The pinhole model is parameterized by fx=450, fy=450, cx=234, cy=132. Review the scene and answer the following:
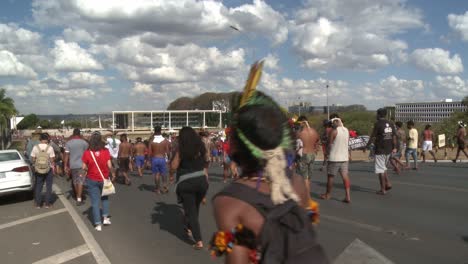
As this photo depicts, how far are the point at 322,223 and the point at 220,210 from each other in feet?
18.5

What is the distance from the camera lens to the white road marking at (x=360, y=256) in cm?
527

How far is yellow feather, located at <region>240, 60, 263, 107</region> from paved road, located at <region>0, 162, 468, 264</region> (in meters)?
3.68

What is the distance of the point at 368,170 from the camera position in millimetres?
15328

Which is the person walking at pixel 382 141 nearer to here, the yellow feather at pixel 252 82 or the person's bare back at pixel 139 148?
the yellow feather at pixel 252 82

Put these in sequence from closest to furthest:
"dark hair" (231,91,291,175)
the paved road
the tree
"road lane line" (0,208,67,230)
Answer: "dark hair" (231,91,291,175)
the paved road
"road lane line" (0,208,67,230)
the tree

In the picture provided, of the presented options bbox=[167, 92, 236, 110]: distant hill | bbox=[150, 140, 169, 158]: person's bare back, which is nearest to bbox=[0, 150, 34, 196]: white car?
bbox=[150, 140, 169, 158]: person's bare back

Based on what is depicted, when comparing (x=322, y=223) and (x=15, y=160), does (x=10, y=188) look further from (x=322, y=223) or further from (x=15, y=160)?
(x=322, y=223)

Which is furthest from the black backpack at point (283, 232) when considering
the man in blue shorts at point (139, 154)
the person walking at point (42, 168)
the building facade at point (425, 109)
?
the building facade at point (425, 109)

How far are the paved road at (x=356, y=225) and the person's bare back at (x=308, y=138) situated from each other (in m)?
1.16

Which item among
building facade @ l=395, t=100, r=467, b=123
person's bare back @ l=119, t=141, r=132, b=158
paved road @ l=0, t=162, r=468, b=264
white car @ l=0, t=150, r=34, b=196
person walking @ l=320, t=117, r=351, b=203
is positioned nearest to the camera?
paved road @ l=0, t=162, r=468, b=264

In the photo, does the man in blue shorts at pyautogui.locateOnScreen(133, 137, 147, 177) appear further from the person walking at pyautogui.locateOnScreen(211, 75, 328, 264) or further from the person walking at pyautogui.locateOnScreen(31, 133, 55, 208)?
the person walking at pyautogui.locateOnScreen(211, 75, 328, 264)

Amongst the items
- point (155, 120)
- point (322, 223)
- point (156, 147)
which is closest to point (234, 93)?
point (322, 223)

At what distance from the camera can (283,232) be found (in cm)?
192

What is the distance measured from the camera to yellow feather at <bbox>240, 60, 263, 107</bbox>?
2.29m
